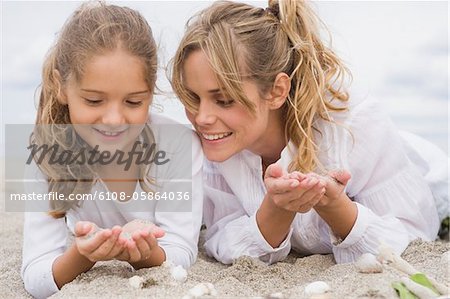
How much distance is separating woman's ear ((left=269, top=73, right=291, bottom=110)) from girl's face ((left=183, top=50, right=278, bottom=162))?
31 millimetres

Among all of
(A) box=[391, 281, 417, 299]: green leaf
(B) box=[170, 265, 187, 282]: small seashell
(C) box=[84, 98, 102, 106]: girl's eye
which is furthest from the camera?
(C) box=[84, 98, 102, 106]: girl's eye

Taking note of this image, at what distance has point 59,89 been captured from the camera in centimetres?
229

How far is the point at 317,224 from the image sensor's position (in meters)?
2.50

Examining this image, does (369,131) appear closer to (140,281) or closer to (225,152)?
(225,152)

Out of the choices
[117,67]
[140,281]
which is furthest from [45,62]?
[140,281]

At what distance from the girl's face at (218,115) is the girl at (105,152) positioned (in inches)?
3.3

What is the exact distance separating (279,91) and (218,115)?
0.27 meters

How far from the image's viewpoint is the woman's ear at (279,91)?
7.82 feet

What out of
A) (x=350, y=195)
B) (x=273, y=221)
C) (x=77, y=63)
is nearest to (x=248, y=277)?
(x=273, y=221)

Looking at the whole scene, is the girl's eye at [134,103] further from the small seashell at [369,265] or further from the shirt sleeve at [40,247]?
the small seashell at [369,265]

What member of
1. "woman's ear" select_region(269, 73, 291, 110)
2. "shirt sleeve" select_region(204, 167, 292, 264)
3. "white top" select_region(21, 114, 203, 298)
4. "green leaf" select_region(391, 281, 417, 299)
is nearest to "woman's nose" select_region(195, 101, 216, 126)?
"white top" select_region(21, 114, 203, 298)

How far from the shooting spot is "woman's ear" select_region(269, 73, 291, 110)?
93.8 inches

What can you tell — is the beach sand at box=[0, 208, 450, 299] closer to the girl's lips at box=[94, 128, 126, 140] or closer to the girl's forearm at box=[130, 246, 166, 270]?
the girl's forearm at box=[130, 246, 166, 270]

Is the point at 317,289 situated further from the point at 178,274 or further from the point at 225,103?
the point at 225,103
